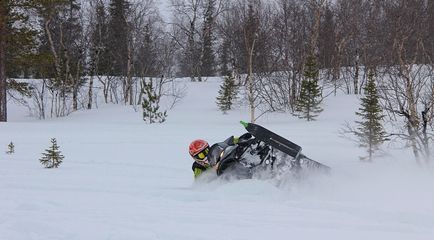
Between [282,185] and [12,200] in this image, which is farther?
[282,185]

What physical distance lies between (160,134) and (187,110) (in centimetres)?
1303

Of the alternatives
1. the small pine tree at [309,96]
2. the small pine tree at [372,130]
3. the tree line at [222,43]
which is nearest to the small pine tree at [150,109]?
the tree line at [222,43]

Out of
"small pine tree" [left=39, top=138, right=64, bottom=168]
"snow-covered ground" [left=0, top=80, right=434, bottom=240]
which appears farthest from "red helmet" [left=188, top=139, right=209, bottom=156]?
"small pine tree" [left=39, top=138, right=64, bottom=168]

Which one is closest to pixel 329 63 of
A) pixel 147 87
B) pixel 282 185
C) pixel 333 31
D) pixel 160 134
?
pixel 333 31

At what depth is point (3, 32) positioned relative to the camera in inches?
Answer: 1004

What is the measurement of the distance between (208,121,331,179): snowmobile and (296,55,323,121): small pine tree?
17514 mm

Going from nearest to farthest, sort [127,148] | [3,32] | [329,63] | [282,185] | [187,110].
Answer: [282,185], [127,148], [3,32], [187,110], [329,63]

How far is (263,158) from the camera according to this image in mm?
7848

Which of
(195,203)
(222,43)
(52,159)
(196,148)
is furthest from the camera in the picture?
(222,43)

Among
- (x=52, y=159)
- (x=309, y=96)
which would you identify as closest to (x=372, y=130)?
(x=52, y=159)

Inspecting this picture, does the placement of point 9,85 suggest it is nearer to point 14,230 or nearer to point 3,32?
point 3,32

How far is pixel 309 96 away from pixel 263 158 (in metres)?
18.1

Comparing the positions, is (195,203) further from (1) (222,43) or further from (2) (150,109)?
(1) (222,43)

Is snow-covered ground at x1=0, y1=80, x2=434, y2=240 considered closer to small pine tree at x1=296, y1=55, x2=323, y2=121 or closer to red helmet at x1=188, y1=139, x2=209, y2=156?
red helmet at x1=188, y1=139, x2=209, y2=156
